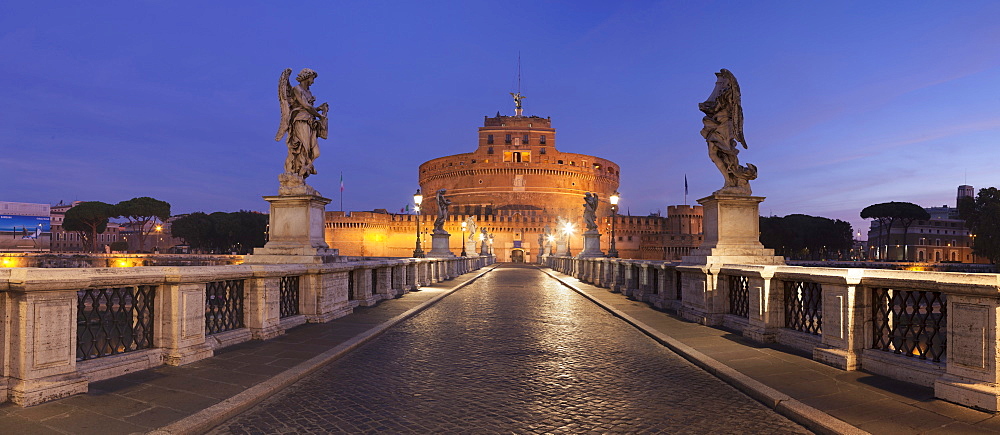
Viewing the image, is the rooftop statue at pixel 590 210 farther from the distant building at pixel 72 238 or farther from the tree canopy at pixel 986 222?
the distant building at pixel 72 238

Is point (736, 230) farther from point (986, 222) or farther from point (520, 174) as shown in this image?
point (520, 174)

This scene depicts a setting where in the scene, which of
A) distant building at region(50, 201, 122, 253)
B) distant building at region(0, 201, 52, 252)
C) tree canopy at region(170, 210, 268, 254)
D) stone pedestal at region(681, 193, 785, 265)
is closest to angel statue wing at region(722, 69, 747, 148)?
stone pedestal at region(681, 193, 785, 265)

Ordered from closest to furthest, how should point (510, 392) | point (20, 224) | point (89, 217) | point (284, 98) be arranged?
point (510, 392) → point (284, 98) → point (89, 217) → point (20, 224)

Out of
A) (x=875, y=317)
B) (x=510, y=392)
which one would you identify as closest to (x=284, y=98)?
(x=510, y=392)

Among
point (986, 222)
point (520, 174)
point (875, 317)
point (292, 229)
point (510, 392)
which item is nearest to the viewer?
point (510, 392)

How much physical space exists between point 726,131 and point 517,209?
93.0 m

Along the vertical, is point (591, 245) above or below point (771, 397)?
above

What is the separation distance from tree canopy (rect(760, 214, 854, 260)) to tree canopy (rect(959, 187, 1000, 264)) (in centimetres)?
2954

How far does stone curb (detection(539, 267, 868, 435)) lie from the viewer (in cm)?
430

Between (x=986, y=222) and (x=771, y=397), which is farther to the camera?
(x=986, y=222)

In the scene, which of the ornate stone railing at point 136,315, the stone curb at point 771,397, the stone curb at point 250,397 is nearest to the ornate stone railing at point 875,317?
the stone curb at point 771,397

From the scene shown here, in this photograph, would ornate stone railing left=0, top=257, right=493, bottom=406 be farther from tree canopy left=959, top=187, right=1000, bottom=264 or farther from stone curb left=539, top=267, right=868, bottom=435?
tree canopy left=959, top=187, right=1000, bottom=264

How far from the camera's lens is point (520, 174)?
109 meters

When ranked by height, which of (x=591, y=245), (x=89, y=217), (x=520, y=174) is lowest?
(x=591, y=245)
